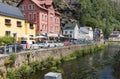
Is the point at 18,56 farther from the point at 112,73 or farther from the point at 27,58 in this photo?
the point at 112,73

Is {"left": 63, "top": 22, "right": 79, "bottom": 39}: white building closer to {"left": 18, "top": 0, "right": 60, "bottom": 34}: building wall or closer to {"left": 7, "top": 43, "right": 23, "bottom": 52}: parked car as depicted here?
{"left": 18, "top": 0, "right": 60, "bottom": 34}: building wall

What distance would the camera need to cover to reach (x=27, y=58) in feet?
104

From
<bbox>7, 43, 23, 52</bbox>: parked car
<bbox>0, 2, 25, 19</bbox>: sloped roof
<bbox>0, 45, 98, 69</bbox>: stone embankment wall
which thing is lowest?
<bbox>0, 45, 98, 69</bbox>: stone embankment wall

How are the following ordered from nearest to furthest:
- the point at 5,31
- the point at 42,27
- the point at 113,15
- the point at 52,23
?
the point at 5,31 → the point at 42,27 → the point at 52,23 → the point at 113,15

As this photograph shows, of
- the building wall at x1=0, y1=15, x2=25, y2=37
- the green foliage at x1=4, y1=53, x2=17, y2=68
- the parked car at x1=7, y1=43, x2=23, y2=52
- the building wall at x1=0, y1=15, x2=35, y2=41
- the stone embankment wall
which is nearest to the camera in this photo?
the green foliage at x1=4, y1=53, x2=17, y2=68

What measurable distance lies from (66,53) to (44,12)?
71.1 feet

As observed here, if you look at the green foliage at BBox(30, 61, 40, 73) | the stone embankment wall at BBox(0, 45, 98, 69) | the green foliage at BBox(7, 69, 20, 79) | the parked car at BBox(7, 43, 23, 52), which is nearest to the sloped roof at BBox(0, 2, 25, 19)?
the stone embankment wall at BBox(0, 45, 98, 69)

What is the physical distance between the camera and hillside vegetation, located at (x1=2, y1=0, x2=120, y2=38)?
423 feet

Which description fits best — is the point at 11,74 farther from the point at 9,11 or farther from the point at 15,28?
the point at 9,11

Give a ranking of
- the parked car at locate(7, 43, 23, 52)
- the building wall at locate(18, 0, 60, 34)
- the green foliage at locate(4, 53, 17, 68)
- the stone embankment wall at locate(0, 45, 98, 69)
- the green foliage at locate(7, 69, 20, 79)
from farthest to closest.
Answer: the building wall at locate(18, 0, 60, 34), the parked car at locate(7, 43, 23, 52), the stone embankment wall at locate(0, 45, 98, 69), the green foliage at locate(4, 53, 17, 68), the green foliage at locate(7, 69, 20, 79)

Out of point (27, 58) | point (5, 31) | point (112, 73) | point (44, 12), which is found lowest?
point (112, 73)

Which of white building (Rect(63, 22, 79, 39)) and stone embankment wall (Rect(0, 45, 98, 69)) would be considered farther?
white building (Rect(63, 22, 79, 39))

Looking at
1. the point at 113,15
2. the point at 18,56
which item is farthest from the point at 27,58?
the point at 113,15

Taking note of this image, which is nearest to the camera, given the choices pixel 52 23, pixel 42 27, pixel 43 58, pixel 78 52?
pixel 43 58
